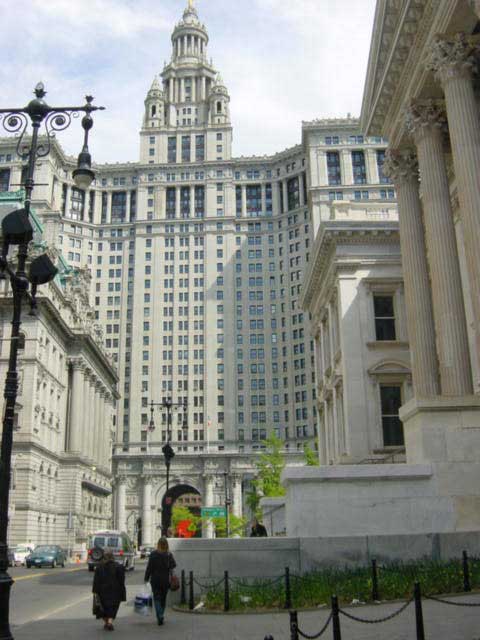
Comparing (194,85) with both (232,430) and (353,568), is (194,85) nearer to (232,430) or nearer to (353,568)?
(232,430)

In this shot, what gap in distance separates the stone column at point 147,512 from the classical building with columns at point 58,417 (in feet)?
61.1

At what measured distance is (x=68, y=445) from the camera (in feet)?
284

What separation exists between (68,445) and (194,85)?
9788cm

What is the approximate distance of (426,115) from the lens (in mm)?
25141

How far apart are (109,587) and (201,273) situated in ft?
406

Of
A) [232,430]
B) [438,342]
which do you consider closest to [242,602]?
[438,342]

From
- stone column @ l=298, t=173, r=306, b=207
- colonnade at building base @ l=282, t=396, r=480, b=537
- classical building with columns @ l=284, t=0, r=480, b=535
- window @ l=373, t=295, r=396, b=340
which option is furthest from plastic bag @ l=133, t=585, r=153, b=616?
stone column @ l=298, t=173, r=306, b=207

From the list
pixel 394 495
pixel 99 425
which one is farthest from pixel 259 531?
pixel 99 425

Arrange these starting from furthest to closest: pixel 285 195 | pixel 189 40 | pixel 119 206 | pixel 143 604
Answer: pixel 189 40, pixel 119 206, pixel 285 195, pixel 143 604

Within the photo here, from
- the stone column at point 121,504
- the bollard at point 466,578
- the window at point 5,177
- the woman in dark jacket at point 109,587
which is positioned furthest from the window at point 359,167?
the woman in dark jacket at point 109,587

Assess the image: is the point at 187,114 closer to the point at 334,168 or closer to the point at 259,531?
the point at 334,168

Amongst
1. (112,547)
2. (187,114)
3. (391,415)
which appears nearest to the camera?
(391,415)

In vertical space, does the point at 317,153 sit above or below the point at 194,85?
below

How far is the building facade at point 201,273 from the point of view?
12775 centimetres
